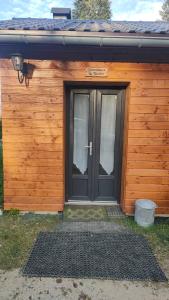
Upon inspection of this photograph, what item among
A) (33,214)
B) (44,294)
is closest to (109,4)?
(33,214)

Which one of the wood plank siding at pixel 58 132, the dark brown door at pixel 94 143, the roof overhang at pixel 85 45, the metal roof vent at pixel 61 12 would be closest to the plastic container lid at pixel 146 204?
the wood plank siding at pixel 58 132

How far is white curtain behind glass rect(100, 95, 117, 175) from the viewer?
4145 mm

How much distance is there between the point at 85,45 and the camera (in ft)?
10.9

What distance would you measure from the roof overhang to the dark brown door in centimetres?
66

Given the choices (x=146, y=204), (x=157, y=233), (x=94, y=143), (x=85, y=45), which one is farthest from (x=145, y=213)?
(x=85, y=45)

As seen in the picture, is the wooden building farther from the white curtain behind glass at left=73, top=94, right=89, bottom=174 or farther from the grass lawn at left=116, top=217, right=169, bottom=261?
the grass lawn at left=116, top=217, right=169, bottom=261

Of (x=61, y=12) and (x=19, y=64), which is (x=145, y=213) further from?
(x=61, y=12)

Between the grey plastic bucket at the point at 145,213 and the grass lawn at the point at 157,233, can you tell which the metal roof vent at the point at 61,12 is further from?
the grass lawn at the point at 157,233

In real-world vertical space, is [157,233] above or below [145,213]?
below

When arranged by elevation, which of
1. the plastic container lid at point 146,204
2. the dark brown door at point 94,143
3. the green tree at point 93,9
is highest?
the green tree at point 93,9

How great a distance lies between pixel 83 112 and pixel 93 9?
76.2 ft

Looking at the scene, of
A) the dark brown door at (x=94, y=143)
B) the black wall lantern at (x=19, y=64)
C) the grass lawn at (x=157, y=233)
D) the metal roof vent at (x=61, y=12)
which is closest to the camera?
the grass lawn at (x=157, y=233)

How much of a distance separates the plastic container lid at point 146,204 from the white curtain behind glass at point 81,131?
3.98 feet

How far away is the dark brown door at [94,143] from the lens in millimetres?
4117
